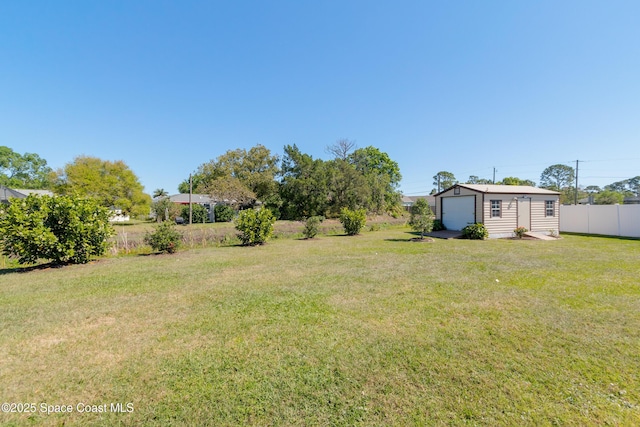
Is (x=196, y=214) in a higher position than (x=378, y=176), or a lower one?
lower

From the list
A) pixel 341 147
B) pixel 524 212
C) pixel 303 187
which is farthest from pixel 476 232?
pixel 341 147

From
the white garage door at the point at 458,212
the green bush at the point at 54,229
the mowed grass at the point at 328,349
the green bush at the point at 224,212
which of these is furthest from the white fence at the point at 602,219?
the green bush at the point at 224,212

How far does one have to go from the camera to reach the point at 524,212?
13.7 m

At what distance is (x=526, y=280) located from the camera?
5.53 meters

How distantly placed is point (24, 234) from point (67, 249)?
37.7 inches

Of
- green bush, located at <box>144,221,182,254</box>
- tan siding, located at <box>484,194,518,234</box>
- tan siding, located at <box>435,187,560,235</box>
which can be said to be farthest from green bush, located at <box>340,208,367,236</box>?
green bush, located at <box>144,221,182,254</box>

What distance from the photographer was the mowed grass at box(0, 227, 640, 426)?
199 cm

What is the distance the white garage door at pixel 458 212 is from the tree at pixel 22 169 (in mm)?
57382

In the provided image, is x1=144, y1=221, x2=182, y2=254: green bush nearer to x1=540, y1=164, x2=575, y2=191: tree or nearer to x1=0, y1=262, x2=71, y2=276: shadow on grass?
x1=0, y1=262, x2=71, y2=276: shadow on grass

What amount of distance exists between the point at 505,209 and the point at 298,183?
16.2m

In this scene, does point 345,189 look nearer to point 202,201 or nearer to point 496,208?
point 496,208

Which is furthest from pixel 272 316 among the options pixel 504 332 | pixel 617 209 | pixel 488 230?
pixel 617 209

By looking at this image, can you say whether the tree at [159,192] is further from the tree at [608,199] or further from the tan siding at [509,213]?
the tree at [608,199]

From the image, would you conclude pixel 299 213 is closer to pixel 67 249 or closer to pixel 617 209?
pixel 67 249
